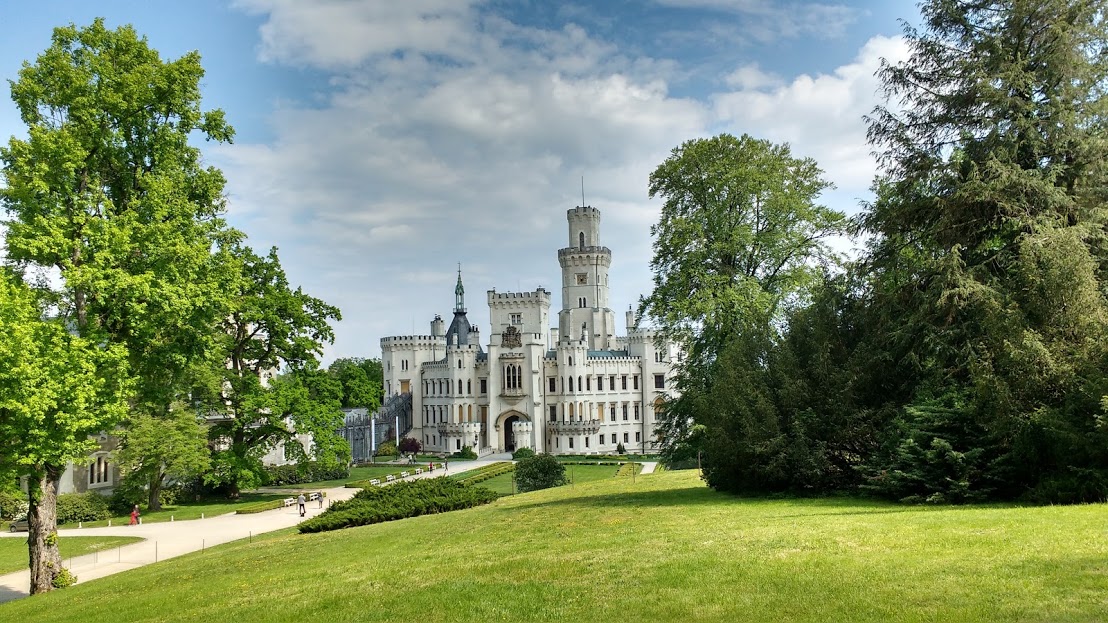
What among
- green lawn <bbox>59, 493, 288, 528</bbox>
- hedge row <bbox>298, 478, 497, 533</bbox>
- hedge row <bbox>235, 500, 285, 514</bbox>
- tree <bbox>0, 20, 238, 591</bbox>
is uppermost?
tree <bbox>0, 20, 238, 591</bbox>

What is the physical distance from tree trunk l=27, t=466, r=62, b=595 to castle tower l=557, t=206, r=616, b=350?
2802 inches

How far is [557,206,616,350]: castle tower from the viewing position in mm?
89125

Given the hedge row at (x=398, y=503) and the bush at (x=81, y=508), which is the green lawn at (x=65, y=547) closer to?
the bush at (x=81, y=508)

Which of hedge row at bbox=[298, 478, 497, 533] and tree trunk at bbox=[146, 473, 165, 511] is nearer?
hedge row at bbox=[298, 478, 497, 533]

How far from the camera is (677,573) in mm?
10164

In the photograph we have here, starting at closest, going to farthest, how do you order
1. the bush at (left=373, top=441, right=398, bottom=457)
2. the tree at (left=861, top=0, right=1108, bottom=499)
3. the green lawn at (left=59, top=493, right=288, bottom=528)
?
the tree at (left=861, top=0, right=1108, bottom=499) → the green lawn at (left=59, top=493, right=288, bottom=528) → the bush at (left=373, top=441, right=398, bottom=457)

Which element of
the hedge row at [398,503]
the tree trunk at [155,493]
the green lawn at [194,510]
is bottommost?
the green lawn at [194,510]

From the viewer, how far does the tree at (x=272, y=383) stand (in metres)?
35.3

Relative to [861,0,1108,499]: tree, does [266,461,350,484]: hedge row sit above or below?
below

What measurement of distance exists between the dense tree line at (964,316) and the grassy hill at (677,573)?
1.54 meters

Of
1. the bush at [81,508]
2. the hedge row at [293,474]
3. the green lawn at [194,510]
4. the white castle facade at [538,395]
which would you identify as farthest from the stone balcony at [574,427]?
the bush at [81,508]

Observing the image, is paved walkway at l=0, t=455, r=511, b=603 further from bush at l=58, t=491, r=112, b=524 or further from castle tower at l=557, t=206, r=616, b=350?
castle tower at l=557, t=206, r=616, b=350

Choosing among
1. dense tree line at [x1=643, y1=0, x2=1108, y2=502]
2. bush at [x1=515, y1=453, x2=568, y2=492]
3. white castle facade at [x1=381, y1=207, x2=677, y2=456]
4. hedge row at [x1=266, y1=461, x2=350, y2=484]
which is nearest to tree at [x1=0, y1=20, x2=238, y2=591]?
dense tree line at [x1=643, y1=0, x2=1108, y2=502]

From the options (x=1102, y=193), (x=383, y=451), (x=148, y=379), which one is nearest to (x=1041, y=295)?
(x=1102, y=193)
